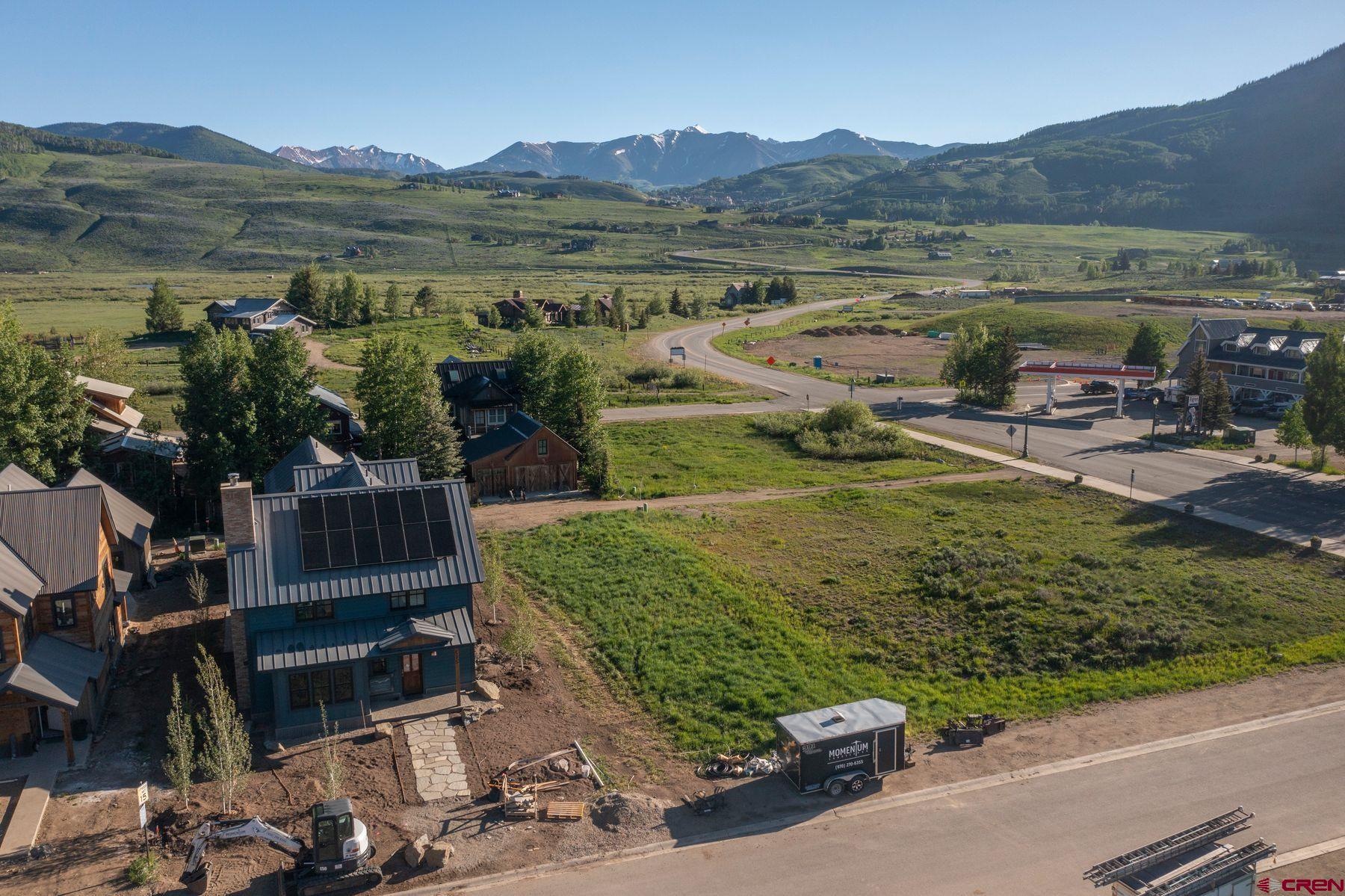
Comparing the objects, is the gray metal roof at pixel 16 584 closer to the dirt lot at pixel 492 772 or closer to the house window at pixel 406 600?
the dirt lot at pixel 492 772

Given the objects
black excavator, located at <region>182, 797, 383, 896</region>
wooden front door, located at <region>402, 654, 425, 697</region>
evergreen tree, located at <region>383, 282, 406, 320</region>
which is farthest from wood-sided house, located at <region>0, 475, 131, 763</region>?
evergreen tree, located at <region>383, 282, 406, 320</region>

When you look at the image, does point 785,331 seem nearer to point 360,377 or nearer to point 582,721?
point 360,377

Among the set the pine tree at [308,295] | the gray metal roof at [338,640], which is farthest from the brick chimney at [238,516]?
the pine tree at [308,295]

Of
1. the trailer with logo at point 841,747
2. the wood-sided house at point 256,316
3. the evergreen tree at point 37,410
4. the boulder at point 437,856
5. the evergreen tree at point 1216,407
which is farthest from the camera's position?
the wood-sided house at point 256,316

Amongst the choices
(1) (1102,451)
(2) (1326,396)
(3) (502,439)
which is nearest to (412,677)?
(3) (502,439)

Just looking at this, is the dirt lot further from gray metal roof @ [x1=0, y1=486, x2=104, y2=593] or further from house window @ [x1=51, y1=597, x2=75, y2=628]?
gray metal roof @ [x1=0, y1=486, x2=104, y2=593]

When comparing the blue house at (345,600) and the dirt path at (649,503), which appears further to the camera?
the dirt path at (649,503)

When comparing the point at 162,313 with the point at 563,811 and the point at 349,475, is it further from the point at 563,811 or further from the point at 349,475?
the point at 563,811
